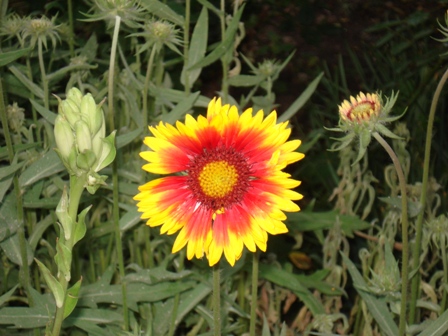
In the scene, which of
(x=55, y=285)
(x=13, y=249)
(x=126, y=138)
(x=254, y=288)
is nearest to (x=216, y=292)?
(x=254, y=288)

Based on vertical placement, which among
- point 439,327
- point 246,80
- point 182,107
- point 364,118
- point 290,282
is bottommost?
point 439,327

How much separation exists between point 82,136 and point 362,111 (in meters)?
0.45

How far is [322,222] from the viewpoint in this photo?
1.72m

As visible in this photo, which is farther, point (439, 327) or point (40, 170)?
point (40, 170)

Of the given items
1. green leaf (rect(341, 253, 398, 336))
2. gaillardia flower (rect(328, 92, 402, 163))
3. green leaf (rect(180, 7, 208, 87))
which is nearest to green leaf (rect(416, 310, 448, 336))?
green leaf (rect(341, 253, 398, 336))

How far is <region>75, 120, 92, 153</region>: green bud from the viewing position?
79 cm

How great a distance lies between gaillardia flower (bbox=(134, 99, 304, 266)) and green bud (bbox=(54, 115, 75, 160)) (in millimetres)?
201

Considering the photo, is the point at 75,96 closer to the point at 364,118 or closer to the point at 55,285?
the point at 55,285

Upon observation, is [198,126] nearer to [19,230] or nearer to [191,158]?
[191,158]

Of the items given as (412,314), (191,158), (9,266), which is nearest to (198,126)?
(191,158)

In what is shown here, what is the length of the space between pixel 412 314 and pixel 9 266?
79cm

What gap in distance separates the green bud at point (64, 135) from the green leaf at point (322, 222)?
3.03 ft

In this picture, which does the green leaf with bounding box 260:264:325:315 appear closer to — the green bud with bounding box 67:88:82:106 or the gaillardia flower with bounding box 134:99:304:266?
the gaillardia flower with bounding box 134:99:304:266

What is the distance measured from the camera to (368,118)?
1088mm
